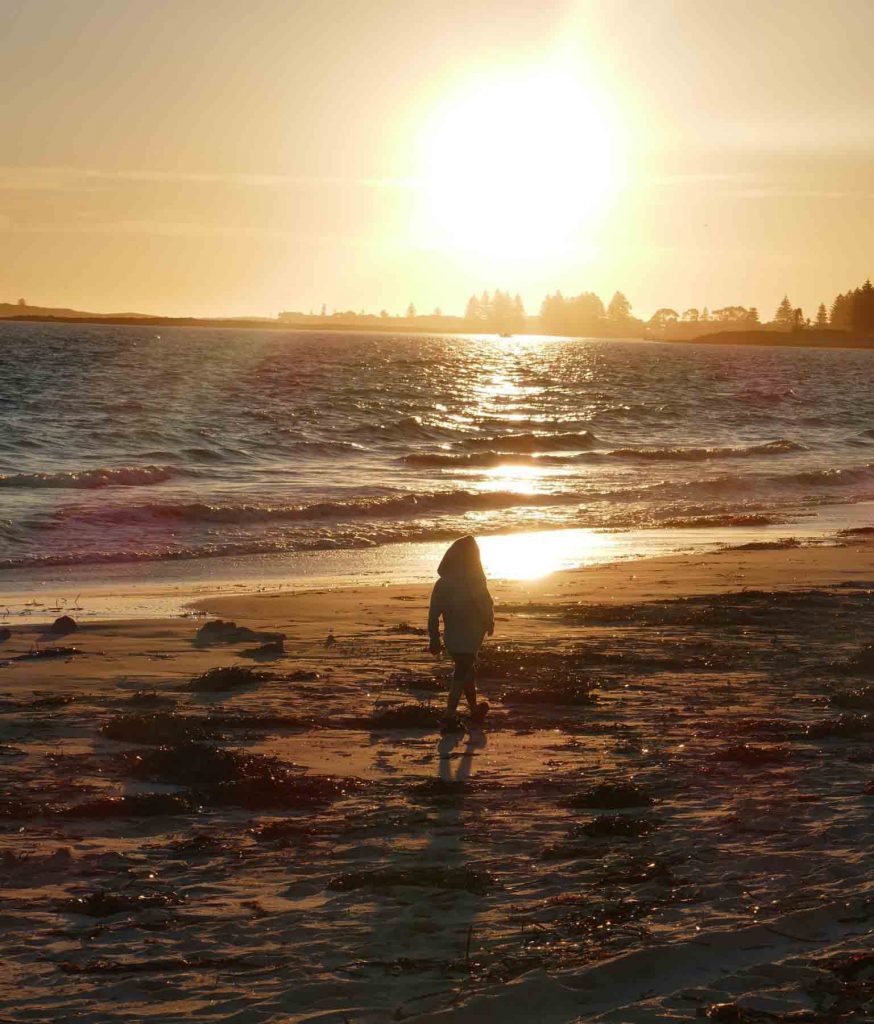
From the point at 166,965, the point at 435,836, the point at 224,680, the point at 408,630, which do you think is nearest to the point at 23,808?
the point at 166,965

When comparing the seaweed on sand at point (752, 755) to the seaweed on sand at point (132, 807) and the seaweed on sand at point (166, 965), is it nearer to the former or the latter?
the seaweed on sand at point (132, 807)

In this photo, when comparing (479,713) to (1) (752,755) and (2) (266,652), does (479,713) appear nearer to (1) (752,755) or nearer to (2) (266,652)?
(1) (752,755)

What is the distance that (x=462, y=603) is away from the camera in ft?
31.1

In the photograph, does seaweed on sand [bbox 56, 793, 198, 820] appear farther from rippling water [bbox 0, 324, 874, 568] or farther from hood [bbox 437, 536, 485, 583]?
rippling water [bbox 0, 324, 874, 568]

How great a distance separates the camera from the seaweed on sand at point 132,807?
6.98 meters

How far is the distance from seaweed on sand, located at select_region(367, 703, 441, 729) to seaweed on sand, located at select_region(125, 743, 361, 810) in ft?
4.03

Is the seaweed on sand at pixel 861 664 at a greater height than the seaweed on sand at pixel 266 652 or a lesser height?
greater

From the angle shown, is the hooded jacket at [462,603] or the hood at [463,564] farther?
the hood at [463,564]

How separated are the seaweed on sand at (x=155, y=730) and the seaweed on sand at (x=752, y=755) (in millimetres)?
3401

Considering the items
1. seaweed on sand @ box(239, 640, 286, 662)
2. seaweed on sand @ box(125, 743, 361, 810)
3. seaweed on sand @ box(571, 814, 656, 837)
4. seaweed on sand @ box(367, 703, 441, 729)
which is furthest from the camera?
seaweed on sand @ box(239, 640, 286, 662)

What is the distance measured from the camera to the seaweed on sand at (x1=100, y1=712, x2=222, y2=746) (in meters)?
8.38

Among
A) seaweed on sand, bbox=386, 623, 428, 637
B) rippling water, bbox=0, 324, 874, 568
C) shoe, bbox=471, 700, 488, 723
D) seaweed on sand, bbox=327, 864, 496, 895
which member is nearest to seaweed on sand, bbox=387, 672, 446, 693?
shoe, bbox=471, 700, 488, 723

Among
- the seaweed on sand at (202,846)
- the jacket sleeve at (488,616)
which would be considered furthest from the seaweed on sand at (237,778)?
the jacket sleeve at (488,616)

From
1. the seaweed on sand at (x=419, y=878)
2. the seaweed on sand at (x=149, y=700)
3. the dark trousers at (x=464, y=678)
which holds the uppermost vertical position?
the dark trousers at (x=464, y=678)
